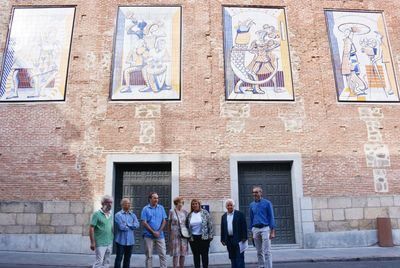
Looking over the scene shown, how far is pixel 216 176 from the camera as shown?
434 inches

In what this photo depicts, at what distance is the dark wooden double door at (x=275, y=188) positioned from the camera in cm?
1119

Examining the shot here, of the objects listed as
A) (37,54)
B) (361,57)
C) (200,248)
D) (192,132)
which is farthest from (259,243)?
(37,54)

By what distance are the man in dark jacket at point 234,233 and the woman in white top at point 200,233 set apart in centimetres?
33

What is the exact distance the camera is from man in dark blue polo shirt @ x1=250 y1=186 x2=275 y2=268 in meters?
6.68

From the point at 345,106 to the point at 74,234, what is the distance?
383 inches

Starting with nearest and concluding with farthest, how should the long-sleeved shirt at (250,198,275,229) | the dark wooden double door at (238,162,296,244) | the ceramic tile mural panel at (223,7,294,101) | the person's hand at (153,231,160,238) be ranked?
1. the person's hand at (153,231,160,238)
2. the long-sleeved shirt at (250,198,275,229)
3. the dark wooden double door at (238,162,296,244)
4. the ceramic tile mural panel at (223,7,294,101)

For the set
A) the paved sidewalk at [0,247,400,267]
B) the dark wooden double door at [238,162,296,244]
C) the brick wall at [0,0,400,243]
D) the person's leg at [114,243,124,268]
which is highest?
the brick wall at [0,0,400,243]

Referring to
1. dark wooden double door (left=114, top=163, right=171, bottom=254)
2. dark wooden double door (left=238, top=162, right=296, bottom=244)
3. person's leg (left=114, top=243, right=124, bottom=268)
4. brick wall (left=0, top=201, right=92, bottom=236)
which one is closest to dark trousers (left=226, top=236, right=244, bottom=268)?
person's leg (left=114, top=243, right=124, bottom=268)

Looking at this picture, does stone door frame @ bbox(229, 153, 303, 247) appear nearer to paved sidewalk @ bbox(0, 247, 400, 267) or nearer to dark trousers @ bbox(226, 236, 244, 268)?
paved sidewalk @ bbox(0, 247, 400, 267)

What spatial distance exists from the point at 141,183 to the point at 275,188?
4.40m

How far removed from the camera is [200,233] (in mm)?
6668

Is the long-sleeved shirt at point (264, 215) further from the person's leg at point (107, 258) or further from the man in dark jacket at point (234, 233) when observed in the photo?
the person's leg at point (107, 258)

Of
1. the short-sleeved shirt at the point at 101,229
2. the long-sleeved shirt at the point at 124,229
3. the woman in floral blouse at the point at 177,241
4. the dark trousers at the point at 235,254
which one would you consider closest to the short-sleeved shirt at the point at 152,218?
the woman in floral blouse at the point at 177,241

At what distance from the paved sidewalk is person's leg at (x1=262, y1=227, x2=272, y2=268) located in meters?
2.13
